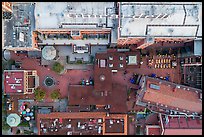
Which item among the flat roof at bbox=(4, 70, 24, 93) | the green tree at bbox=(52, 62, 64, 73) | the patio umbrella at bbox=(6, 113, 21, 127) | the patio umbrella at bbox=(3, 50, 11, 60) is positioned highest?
the patio umbrella at bbox=(3, 50, 11, 60)

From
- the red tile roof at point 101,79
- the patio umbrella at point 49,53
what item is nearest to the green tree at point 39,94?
the patio umbrella at point 49,53

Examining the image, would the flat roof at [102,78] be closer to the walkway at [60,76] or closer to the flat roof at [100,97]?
the flat roof at [100,97]

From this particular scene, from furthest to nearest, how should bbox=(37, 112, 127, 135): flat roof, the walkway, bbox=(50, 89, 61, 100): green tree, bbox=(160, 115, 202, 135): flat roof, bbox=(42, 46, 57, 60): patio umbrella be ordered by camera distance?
1. the walkway
2. bbox=(50, 89, 61, 100): green tree
3. bbox=(37, 112, 127, 135): flat roof
4. bbox=(42, 46, 57, 60): patio umbrella
5. bbox=(160, 115, 202, 135): flat roof

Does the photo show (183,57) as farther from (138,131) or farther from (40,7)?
(40,7)

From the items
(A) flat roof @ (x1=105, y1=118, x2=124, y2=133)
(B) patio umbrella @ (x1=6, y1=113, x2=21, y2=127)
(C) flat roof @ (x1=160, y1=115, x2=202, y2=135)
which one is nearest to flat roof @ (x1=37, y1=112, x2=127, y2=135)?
(A) flat roof @ (x1=105, y1=118, x2=124, y2=133)

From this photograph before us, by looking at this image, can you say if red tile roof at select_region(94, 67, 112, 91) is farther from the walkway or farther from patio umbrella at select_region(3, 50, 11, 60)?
patio umbrella at select_region(3, 50, 11, 60)

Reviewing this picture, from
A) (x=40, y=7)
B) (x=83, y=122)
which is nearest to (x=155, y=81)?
(x=83, y=122)

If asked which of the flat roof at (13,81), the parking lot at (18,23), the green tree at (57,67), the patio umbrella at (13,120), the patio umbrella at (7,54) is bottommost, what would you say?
the patio umbrella at (13,120)

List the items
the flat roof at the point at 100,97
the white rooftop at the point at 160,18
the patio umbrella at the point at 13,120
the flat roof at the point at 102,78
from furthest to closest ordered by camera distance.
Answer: the flat roof at the point at 100,97 < the patio umbrella at the point at 13,120 < the flat roof at the point at 102,78 < the white rooftop at the point at 160,18
